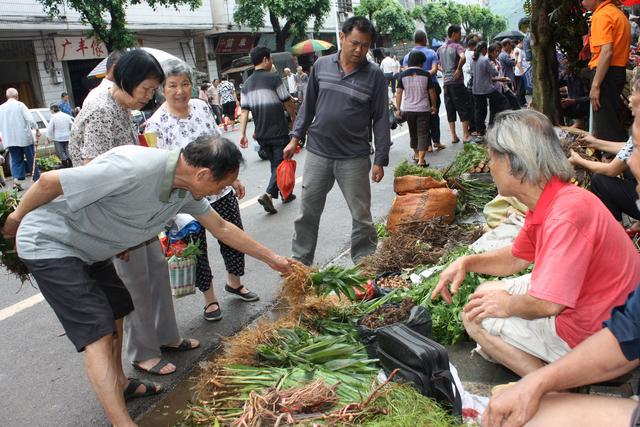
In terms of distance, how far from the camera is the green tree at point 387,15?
44812mm

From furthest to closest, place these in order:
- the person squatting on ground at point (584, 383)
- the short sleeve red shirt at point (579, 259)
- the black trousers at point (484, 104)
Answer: the black trousers at point (484, 104) < the short sleeve red shirt at point (579, 259) < the person squatting on ground at point (584, 383)

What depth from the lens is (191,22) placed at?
102ft

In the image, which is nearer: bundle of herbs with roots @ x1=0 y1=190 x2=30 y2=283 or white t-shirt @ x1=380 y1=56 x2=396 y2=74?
bundle of herbs with roots @ x1=0 y1=190 x2=30 y2=283

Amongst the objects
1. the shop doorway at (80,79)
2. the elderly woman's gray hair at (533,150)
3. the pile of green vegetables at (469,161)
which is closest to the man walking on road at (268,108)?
the pile of green vegetables at (469,161)

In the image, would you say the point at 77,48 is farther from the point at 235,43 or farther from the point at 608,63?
the point at 608,63

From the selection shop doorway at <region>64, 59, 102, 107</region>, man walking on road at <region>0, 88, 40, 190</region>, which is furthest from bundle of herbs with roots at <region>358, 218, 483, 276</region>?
shop doorway at <region>64, 59, 102, 107</region>

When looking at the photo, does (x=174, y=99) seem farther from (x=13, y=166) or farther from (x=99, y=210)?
(x=13, y=166)

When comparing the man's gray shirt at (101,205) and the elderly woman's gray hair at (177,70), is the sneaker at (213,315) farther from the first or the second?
the elderly woman's gray hair at (177,70)

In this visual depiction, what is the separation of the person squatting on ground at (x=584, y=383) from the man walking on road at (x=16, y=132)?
12452 millimetres

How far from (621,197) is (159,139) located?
3.40 m

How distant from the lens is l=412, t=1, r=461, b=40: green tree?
5397 centimetres

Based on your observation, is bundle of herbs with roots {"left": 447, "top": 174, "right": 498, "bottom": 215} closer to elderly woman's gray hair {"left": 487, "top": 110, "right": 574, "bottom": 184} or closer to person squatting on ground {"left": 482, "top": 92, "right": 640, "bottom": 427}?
elderly woman's gray hair {"left": 487, "top": 110, "right": 574, "bottom": 184}

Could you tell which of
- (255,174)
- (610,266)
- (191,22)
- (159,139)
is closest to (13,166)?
(255,174)

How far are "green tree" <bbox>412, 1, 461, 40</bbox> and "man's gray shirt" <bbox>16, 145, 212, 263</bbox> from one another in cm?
5247
